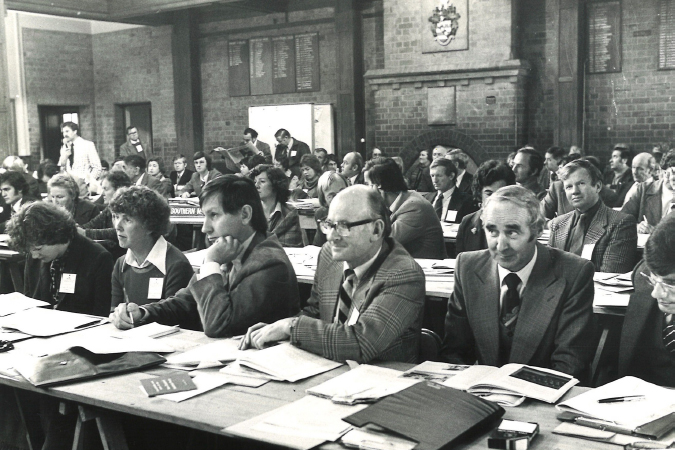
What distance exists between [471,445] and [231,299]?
4.55 ft

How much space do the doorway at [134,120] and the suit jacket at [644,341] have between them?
15.0m

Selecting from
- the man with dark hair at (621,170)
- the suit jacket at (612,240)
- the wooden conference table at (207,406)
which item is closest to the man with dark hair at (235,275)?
A: the wooden conference table at (207,406)

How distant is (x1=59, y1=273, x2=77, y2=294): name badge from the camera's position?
379 centimetres

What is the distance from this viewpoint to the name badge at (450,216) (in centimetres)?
659

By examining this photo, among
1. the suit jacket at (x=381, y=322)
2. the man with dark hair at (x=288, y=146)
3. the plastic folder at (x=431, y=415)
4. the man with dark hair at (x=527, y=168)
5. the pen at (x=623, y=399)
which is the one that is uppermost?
the man with dark hair at (x=288, y=146)

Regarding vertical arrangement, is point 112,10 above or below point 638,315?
above

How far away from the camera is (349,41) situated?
13406mm

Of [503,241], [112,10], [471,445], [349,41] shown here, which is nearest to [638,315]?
[503,241]

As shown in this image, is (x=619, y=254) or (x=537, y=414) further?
(x=619, y=254)

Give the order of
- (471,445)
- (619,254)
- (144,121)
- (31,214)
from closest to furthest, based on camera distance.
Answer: (471,445), (31,214), (619,254), (144,121)

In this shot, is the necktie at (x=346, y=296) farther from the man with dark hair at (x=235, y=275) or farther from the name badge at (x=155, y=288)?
the name badge at (x=155, y=288)

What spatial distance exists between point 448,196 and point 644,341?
415 centimetres

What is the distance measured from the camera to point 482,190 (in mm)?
5270

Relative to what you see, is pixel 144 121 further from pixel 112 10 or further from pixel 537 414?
pixel 537 414
